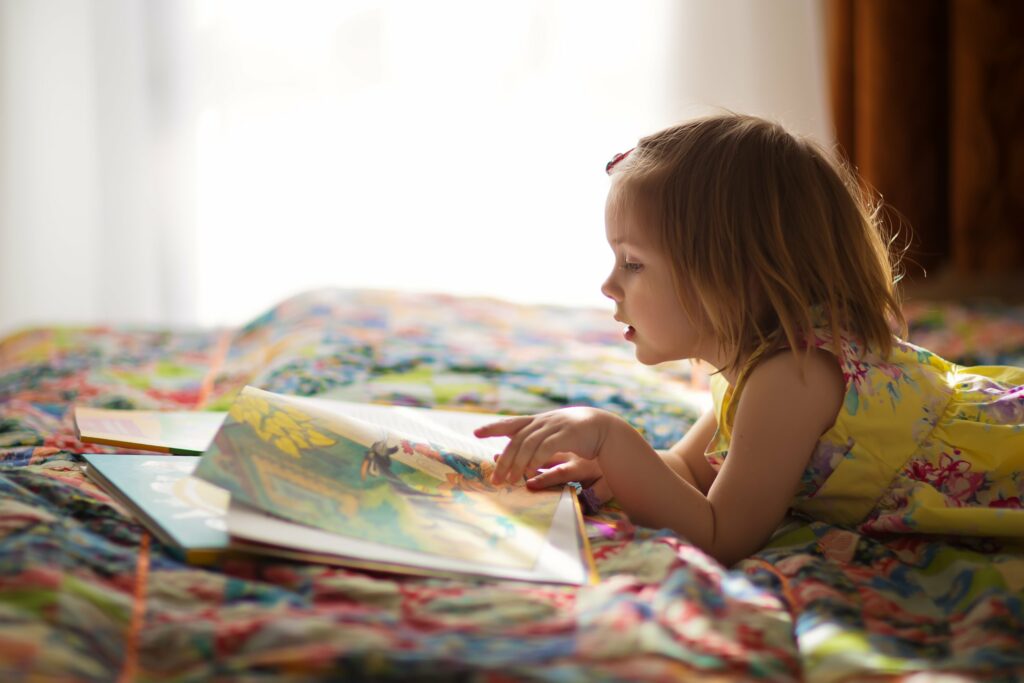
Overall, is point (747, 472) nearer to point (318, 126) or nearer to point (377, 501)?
point (377, 501)

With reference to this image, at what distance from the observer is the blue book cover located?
699mm

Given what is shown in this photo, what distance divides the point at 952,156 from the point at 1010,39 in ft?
0.96

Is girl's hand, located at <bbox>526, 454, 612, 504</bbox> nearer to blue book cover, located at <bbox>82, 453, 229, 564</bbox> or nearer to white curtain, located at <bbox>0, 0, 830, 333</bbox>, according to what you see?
blue book cover, located at <bbox>82, 453, 229, 564</bbox>

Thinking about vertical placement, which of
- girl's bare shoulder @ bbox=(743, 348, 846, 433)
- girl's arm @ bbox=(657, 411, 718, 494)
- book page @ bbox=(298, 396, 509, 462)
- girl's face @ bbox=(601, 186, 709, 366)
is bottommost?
girl's arm @ bbox=(657, 411, 718, 494)

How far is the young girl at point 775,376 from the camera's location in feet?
2.76

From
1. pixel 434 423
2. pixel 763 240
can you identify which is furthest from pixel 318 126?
pixel 763 240


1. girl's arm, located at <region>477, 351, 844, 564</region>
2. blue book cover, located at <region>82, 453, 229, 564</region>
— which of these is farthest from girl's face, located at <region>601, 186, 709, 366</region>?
blue book cover, located at <region>82, 453, 229, 564</region>

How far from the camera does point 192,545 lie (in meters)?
0.69

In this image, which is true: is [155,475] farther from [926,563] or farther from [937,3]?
[937,3]

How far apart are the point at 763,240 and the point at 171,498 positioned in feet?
1.77

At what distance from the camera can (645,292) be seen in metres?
0.95

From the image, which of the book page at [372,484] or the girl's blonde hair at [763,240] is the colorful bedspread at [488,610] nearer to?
the book page at [372,484]

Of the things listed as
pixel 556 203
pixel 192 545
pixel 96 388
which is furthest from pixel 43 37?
pixel 192 545

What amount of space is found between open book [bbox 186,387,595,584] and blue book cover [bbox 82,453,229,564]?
0.02 meters
